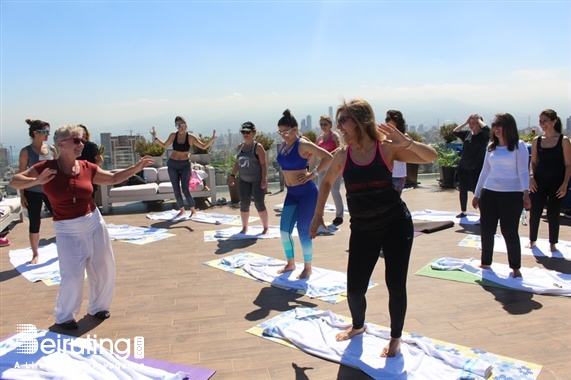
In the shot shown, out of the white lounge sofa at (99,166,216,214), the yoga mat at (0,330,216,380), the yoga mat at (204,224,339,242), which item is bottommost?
the yoga mat at (204,224,339,242)

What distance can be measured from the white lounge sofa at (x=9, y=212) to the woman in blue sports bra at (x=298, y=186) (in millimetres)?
5422

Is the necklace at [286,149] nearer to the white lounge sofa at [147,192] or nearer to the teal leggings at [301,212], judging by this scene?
the teal leggings at [301,212]

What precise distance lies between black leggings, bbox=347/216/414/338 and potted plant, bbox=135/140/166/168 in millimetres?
9505

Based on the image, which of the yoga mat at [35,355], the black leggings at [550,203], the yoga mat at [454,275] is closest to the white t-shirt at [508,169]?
the yoga mat at [454,275]

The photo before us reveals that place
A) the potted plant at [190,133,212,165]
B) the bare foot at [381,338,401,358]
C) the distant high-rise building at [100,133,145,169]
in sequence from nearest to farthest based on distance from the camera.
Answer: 1. the bare foot at [381,338,401,358]
2. the potted plant at [190,133,212,165]
3. the distant high-rise building at [100,133,145,169]

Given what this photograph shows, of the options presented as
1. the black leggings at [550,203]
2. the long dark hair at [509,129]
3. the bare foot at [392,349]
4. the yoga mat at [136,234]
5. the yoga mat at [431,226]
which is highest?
the long dark hair at [509,129]

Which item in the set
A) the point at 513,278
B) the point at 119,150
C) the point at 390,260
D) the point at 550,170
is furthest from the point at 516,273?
the point at 119,150

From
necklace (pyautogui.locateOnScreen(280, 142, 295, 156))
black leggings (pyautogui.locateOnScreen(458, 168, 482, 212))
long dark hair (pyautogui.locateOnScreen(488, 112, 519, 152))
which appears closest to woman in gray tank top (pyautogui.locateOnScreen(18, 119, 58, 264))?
necklace (pyautogui.locateOnScreen(280, 142, 295, 156))

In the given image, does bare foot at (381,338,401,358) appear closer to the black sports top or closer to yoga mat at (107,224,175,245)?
yoga mat at (107,224,175,245)

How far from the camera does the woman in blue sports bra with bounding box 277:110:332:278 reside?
4.97 metres

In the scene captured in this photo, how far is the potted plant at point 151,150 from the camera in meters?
11.9

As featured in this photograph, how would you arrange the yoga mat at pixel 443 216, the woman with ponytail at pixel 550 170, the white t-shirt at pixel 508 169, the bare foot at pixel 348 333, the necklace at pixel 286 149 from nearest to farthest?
the bare foot at pixel 348 333 < the white t-shirt at pixel 508 169 < the necklace at pixel 286 149 < the woman with ponytail at pixel 550 170 < the yoga mat at pixel 443 216

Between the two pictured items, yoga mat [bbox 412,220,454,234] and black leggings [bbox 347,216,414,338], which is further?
yoga mat [bbox 412,220,454,234]

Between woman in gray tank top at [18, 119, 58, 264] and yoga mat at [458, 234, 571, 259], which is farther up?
woman in gray tank top at [18, 119, 58, 264]
